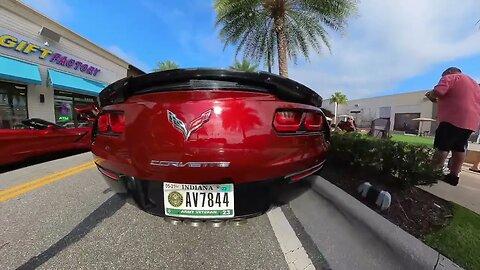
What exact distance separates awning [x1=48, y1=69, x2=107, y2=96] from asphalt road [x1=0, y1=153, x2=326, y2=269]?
452 inches

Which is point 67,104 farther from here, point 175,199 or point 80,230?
point 175,199

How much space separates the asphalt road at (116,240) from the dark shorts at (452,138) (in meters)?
2.10

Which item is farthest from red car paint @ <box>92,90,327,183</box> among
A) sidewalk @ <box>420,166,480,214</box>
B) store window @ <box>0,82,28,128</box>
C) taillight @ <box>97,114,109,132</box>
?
store window @ <box>0,82,28,128</box>

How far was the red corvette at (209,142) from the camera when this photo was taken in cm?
170

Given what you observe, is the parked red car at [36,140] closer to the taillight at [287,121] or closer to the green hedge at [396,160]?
the green hedge at [396,160]

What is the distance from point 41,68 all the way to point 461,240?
15.4 meters

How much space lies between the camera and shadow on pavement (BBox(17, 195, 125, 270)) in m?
2.15

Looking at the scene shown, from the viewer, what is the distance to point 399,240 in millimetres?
2020

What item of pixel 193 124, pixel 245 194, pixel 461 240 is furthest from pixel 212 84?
pixel 461 240

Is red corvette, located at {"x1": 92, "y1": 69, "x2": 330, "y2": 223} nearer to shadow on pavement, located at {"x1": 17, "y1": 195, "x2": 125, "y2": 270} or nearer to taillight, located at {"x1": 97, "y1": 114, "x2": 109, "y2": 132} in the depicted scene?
taillight, located at {"x1": 97, "y1": 114, "x2": 109, "y2": 132}

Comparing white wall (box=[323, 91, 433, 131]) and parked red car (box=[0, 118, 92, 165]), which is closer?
parked red car (box=[0, 118, 92, 165])

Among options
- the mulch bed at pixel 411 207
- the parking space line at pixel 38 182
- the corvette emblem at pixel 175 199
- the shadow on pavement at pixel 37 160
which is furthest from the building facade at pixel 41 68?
the mulch bed at pixel 411 207

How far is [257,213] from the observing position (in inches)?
73.0

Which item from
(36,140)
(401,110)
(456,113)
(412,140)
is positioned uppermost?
(401,110)
